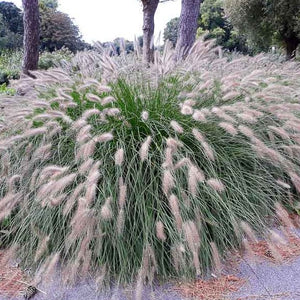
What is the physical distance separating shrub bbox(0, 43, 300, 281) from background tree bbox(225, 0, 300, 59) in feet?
43.8

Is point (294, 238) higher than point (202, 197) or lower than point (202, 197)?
lower

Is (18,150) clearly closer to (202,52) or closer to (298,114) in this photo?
(202,52)

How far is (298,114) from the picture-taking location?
3.49 metres

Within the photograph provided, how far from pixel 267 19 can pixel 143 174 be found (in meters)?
15.3

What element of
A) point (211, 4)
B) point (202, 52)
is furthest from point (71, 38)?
point (202, 52)

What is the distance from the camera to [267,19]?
1563 cm

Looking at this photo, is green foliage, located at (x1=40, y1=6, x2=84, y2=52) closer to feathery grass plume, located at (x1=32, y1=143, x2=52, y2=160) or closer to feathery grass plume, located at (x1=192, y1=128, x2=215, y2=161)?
feathery grass plume, located at (x1=32, y1=143, x2=52, y2=160)

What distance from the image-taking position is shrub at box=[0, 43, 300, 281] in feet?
7.07

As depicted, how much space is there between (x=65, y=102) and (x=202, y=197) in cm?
136

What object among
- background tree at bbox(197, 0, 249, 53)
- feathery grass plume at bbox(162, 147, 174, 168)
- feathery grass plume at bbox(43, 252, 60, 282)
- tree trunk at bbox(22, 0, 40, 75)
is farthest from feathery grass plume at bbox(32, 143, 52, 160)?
background tree at bbox(197, 0, 249, 53)

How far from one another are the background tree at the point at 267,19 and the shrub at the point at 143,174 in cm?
1334

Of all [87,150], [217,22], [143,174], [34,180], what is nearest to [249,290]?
[143,174]

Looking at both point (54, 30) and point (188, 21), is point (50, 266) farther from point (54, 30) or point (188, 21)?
point (54, 30)

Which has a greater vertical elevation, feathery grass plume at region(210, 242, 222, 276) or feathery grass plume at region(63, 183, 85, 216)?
feathery grass plume at region(63, 183, 85, 216)
